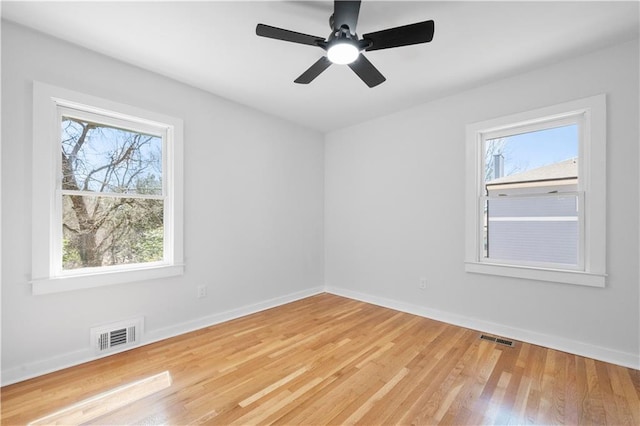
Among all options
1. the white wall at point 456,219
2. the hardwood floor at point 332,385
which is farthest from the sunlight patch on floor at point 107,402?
the white wall at point 456,219

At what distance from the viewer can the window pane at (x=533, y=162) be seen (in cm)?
273

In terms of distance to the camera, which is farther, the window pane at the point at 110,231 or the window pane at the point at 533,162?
the window pane at the point at 533,162

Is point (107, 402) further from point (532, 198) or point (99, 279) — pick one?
point (532, 198)

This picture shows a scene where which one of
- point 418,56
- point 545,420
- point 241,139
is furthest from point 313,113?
point 545,420

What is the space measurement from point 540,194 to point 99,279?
4267 mm

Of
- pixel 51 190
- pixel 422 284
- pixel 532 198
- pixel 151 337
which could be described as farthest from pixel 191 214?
pixel 532 198

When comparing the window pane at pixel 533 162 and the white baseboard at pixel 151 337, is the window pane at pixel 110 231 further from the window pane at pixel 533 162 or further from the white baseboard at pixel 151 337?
the window pane at pixel 533 162

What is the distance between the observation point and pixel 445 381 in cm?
213

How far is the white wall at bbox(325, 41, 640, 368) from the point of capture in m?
2.39

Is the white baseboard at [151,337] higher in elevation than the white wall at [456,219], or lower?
lower

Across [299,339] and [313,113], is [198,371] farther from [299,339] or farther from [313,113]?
[313,113]

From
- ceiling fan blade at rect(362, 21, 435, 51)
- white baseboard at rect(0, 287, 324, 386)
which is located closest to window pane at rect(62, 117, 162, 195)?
white baseboard at rect(0, 287, 324, 386)

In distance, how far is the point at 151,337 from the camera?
2775 mm

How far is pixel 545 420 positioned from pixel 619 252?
1635 mm
